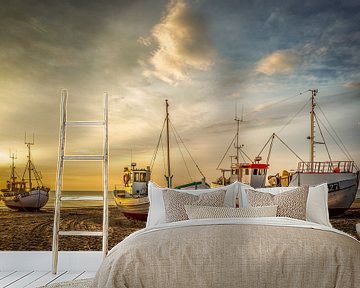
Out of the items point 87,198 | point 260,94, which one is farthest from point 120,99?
point 260,94

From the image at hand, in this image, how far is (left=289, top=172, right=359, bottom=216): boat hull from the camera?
5.33 metres

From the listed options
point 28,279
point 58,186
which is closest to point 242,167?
point 58,186

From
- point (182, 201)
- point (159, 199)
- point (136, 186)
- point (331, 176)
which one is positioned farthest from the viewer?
point (136, 186)

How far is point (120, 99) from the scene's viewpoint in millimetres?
5680

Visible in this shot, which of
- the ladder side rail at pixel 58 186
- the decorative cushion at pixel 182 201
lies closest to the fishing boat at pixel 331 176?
the decorative cushion at pixel 182 201

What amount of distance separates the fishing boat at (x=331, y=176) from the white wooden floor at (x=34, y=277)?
2.42 metres

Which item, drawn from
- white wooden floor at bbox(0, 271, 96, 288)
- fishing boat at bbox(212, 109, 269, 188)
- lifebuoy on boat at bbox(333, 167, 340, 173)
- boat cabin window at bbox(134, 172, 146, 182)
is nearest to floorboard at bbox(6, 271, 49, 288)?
white wooden floor at bbox(0, 271, 96, 288)

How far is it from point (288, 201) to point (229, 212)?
566 millimetres

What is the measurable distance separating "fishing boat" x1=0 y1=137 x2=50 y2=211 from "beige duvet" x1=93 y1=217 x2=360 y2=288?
2.80 m

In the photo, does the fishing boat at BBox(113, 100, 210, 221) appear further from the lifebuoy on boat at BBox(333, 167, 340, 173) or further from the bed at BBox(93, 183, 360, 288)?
the bed at BBox(93, 183, 360, 288)

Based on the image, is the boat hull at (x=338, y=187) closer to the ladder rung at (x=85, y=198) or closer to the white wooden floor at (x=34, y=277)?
the ladder rung at (x=85, y=198)

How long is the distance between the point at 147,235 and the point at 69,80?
9.61ft

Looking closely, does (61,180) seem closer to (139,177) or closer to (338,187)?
(139,177)

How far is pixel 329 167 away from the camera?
5.50m
